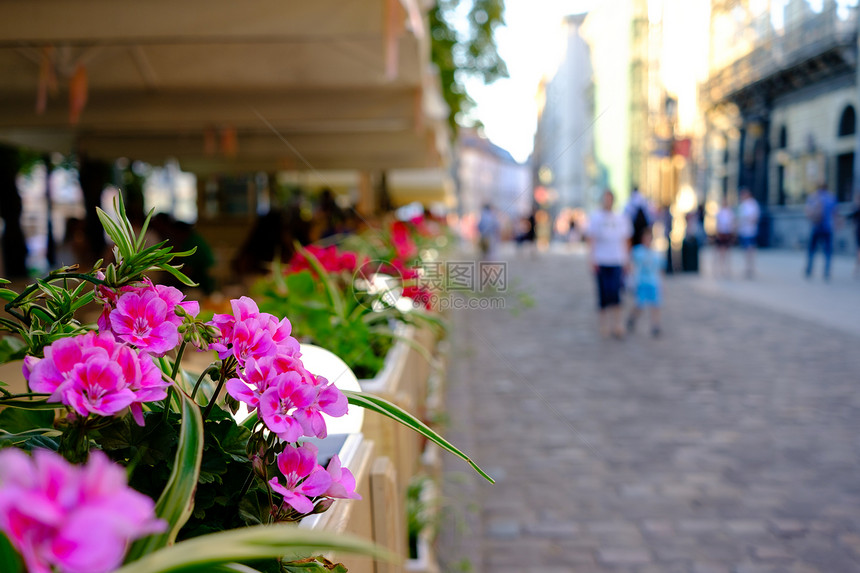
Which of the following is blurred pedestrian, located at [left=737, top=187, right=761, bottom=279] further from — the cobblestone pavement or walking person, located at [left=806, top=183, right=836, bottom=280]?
the cobblestone pavement

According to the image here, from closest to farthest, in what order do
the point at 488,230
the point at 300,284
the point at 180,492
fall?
1. the point at 180,492
2. the point at 300,284
3. the point at 488,230

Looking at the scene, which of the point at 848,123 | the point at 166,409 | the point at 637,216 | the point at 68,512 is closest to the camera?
the point at 68,512

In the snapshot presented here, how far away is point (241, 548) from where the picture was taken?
60 centimetres

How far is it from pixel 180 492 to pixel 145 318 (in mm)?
259

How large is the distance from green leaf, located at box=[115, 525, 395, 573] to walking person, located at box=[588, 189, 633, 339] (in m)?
7.90

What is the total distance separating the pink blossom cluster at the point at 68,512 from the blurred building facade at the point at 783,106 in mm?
19445

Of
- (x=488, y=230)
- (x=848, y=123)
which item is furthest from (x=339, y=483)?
(x=848, y=123)

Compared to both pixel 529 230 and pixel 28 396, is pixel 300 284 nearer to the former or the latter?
pixel 28 396

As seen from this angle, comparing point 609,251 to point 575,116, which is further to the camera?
point 575,116

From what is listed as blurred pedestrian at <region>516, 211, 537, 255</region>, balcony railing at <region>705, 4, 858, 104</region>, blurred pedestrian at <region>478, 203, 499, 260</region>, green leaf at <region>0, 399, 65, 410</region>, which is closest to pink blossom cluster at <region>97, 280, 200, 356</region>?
green leaf at <region>0, 399, 65, 410</region>

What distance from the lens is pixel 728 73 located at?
2600 centimetres

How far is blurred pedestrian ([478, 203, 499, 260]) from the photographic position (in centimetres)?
1936

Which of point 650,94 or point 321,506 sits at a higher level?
point 650,94

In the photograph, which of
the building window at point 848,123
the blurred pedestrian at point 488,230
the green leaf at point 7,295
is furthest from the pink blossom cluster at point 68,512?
the building window at point 848,123
